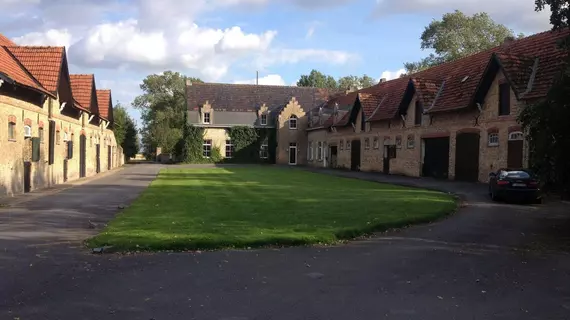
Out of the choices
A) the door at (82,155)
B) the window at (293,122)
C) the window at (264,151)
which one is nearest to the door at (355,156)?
the window at (293,122)

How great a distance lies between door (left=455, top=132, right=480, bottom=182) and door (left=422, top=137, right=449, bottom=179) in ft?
4.40

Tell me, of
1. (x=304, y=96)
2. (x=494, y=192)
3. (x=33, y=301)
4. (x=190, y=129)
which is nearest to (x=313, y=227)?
(x=33, y=301)

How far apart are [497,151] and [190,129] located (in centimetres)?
4056

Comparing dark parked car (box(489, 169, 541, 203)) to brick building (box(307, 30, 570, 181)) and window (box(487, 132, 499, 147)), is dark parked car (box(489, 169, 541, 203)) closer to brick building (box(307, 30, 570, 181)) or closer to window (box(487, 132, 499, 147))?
brick building (box(307, 30, 570, 181))

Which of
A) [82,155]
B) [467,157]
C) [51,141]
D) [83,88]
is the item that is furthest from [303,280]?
[83,88]

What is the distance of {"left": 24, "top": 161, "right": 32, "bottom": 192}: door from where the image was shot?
20.0 metres

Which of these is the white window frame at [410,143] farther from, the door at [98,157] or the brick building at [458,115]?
the door at [98,157]

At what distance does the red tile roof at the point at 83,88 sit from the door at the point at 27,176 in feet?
40.0

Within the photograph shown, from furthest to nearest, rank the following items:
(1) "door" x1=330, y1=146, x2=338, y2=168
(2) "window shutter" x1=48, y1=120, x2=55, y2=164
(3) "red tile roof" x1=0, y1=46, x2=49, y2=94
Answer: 1. (1) "door" x1=330, y1=146, x2=338, y2=168
2. (2) "window shutter" x1=48, y1=120, x2=55, y2=164
3. (3) "red tile roof" x1=0, y1=46, x2=49, y2=94

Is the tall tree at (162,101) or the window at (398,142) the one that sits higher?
the tall tree at (162,101)

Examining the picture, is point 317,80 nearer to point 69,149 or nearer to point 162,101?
point 162,101

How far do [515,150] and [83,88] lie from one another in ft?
88.5

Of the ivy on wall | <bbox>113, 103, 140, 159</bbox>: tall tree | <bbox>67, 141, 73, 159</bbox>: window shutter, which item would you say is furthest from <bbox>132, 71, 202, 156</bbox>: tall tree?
<bbox>67, 141, 73, 159</bbox>: window shutter

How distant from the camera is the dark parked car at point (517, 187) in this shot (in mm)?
17516
